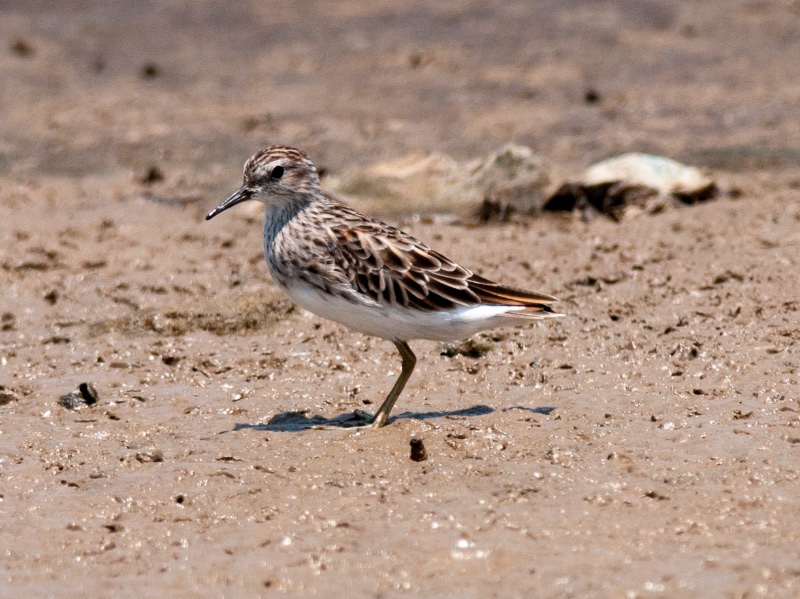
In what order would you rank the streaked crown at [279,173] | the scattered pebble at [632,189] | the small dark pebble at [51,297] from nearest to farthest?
the streaked crown at [279,173] → the small dark pebble at [51,297] → the scattered pebble at [632,189]

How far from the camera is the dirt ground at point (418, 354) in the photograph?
236 inches

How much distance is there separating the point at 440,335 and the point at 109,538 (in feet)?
7.65

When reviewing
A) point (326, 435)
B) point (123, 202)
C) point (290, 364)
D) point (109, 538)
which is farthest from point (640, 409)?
point (123, 202)

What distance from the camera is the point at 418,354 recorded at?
349 inches

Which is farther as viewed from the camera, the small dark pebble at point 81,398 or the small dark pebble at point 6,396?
the small dark pebble at point 6,396

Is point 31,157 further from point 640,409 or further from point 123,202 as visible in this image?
point 640,409

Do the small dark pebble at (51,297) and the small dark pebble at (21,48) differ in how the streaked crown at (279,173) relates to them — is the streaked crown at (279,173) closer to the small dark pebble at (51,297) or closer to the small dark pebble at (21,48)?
the small dark pebble at (51,297)

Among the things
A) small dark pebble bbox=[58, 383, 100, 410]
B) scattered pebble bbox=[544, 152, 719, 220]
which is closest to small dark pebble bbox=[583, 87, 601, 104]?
scattered pebble bbox=[544, 152, 719, 220]

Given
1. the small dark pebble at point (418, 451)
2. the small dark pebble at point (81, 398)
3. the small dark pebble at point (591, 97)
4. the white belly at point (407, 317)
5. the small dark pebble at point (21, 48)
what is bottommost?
the small dark pebble at point (81, 398)

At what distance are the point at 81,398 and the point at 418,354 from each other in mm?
2269

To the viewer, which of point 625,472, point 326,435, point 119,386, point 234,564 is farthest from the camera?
point 119,386

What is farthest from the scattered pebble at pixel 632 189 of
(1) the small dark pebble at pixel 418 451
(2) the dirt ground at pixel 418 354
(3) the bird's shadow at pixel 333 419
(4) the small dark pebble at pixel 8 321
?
(1) the small dark pebble at pixel 418 451

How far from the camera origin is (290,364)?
876 cm

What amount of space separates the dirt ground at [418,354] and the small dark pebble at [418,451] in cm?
6
